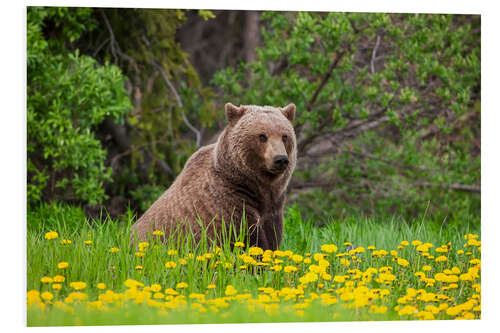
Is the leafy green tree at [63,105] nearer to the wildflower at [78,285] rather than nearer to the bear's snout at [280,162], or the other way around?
the wildflower at [78,285]

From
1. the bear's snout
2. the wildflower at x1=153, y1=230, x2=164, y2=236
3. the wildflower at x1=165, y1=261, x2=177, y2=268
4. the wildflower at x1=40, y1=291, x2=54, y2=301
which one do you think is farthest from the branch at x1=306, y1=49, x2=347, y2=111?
the wildflower at x1=40, y1=291, x2=54, y2=301

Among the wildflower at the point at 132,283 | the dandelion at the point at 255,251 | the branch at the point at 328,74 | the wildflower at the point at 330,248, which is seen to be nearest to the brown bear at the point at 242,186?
the dandelion at the point at 255,251

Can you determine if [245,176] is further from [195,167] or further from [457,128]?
[457,128]

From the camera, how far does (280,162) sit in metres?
4.20

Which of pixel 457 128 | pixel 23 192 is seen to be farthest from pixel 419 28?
pixel 23 192

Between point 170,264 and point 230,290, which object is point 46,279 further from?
point 230,290

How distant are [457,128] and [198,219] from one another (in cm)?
479

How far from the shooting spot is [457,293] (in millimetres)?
4641

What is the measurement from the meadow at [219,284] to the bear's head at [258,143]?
0.54 metres

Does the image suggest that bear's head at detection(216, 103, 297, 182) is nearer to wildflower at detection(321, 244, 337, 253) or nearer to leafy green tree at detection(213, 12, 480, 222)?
wildflower at detection(321, 244, 337, 253)

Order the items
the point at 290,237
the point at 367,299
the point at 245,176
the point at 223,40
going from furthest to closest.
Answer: the point at 223,40
the point at 290,237
the point at 245,176
the point at 367,299

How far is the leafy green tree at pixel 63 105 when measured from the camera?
233 inches

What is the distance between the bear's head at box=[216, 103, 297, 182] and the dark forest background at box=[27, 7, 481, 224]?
2.07 metres

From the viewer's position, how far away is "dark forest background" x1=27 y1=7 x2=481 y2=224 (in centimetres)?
622
